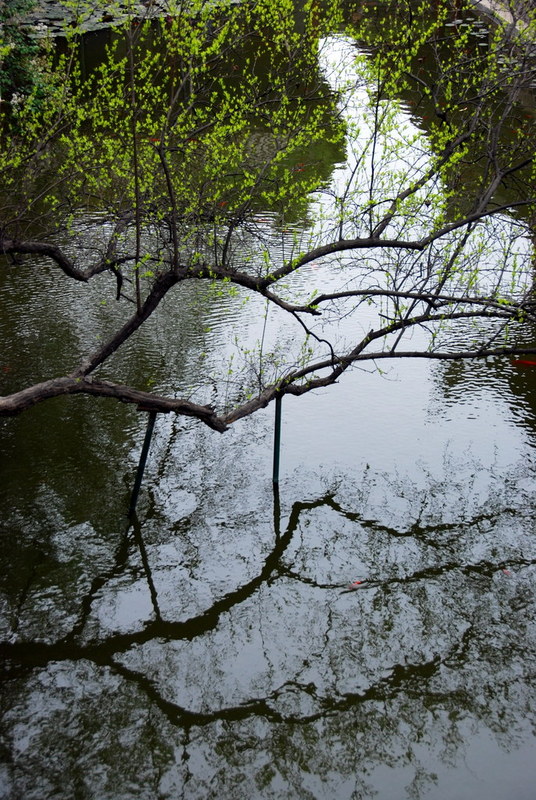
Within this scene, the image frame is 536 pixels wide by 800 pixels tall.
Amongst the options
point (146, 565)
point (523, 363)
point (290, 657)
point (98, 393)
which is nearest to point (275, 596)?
point (290, 657)

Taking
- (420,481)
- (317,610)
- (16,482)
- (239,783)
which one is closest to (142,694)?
(239,783)

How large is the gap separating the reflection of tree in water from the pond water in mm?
17

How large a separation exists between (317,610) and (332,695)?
0.99m

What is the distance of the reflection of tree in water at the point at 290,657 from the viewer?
5875 millimetres

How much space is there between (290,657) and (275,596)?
35.6 inches

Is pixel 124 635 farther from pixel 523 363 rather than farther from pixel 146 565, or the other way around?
pixel 523 363

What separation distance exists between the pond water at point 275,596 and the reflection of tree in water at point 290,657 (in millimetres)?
17

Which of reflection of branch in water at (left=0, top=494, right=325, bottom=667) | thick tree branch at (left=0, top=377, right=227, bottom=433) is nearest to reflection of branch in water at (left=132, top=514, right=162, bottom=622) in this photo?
reflection of branch in water at (left=0, top=494, right=325, bottom=667)

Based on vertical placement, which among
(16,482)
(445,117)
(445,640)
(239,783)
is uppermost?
(445,117)

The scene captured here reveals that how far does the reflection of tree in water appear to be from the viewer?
19.3 feet

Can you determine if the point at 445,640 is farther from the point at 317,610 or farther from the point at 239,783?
the point at 239,783

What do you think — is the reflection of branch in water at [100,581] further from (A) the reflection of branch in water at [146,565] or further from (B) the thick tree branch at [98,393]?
(B) the thick tree branch at [98,393]

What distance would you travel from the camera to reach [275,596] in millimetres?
7723

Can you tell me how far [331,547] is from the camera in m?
8.30
